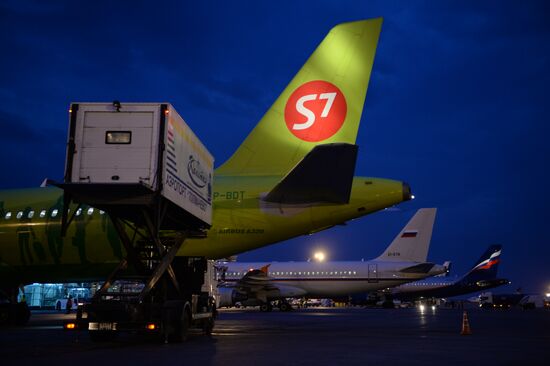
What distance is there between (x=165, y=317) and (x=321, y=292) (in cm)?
3906

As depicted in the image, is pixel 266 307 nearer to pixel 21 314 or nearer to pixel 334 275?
pixel 334 275

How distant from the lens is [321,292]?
49.6 m

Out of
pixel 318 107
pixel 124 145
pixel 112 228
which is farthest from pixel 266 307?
pixel 124 145

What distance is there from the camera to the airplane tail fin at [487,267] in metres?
62.6

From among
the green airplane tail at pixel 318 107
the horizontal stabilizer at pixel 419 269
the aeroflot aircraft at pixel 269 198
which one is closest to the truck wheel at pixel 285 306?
the horizontal stabilizer at pixel 419 269

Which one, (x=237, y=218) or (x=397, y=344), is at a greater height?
(x=237, y=218)

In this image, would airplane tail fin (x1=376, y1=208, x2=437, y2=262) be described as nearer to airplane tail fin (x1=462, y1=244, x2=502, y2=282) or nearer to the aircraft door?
the aircraft door

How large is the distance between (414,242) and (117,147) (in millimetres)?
44057

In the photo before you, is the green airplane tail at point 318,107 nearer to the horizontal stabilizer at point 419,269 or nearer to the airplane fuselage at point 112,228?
the airplane fuselage at point 112,228

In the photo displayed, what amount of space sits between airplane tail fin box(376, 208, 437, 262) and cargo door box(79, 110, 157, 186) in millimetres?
43317

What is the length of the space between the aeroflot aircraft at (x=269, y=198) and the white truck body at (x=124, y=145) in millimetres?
4480

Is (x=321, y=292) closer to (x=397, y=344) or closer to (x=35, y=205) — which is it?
(x=35, y=205)

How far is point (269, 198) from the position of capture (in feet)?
52.3

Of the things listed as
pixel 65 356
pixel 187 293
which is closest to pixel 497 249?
pixel 187 293
